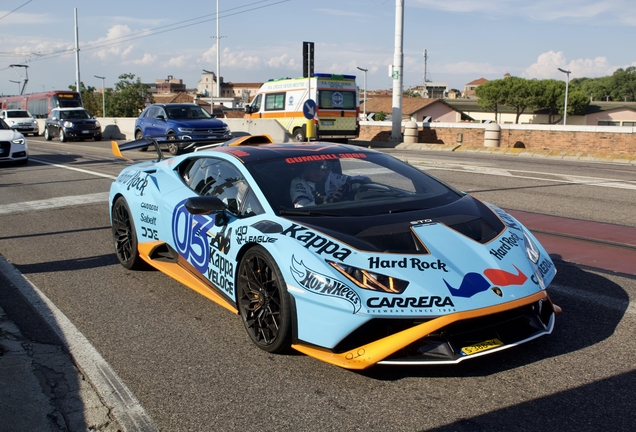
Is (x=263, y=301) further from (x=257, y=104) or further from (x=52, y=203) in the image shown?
(x=257, y=104)

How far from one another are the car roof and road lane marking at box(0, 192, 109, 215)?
6.37m

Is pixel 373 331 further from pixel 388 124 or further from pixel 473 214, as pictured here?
pixel 388 124

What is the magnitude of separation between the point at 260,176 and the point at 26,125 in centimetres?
3867

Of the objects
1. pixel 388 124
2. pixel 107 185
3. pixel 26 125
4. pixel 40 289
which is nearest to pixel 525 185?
pixel 107 185

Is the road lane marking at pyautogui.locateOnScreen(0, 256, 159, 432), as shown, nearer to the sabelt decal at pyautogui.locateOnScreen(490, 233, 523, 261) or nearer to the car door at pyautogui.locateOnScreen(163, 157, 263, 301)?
the car door at pyautogui.locateOnScreen(163, 157, 263, 301)

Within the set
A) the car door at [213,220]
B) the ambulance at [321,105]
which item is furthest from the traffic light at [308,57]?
the car door at [213,220]

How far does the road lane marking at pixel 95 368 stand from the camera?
11.1 ft

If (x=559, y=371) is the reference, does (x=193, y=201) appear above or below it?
above

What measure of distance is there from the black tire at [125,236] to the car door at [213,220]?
0.84m

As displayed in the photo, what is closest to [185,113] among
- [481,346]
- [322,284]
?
[322,284]

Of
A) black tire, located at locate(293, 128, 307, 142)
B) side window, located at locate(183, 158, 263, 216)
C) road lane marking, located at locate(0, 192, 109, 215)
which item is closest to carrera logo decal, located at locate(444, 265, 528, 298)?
side window, located at locate(183, 158, 263, 216)

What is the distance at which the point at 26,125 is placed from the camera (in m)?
39.0

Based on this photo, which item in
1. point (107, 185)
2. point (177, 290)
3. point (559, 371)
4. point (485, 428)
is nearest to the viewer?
point (485, 428)

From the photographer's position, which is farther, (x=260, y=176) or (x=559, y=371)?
(x=260, y=176)
